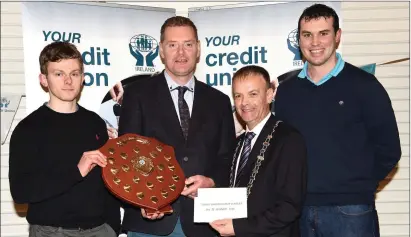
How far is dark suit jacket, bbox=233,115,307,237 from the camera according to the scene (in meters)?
2.87

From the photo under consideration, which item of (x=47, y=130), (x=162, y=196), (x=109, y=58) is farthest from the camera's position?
(x=109, y=58)

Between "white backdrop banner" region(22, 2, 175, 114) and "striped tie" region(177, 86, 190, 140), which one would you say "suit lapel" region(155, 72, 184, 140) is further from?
"white backdrop banner" region(22, 2, 175, 114)

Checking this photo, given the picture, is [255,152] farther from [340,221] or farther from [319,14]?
[319,14]

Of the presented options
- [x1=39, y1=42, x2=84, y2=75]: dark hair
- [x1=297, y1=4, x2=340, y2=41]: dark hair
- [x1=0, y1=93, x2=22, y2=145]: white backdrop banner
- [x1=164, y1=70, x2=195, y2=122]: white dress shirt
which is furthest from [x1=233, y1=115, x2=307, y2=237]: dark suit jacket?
[x1=0, y1=93, x2=22, y2=145]: white backdrop banner

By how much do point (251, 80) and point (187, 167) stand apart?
702 mm

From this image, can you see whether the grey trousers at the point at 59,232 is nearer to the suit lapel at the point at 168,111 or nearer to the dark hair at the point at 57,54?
the suit lapel at the point at 168,111

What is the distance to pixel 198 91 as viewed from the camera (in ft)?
11.5

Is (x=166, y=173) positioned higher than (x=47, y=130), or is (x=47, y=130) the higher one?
(x=47, y=130)

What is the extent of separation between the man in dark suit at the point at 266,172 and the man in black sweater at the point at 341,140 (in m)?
0.32

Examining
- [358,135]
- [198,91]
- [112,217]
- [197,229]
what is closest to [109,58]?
[198,91]

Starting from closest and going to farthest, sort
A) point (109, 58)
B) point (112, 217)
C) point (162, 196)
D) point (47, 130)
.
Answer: point (162, 196)
point (47, 130)
point (112, 217)
point (109, 58)

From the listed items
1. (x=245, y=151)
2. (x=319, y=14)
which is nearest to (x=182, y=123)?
(x=245, y=151)

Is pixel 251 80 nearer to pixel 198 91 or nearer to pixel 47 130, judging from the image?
pixel 198 91

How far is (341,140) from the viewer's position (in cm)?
325
